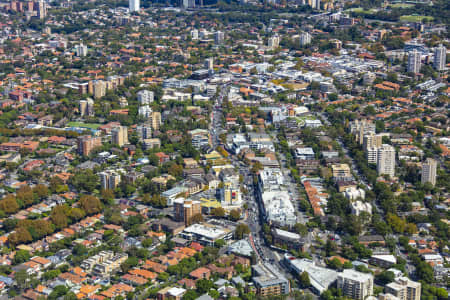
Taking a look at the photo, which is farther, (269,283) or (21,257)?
(21,257)

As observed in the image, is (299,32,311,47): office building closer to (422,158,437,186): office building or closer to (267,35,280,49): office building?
(267,35,280,49): office building

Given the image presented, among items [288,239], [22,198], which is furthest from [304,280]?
[22,198]

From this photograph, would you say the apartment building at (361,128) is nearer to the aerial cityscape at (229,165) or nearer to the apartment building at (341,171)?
the aerial cityscape at (229,165)

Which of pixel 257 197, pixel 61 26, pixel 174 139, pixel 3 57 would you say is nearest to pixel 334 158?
pixel 257 197

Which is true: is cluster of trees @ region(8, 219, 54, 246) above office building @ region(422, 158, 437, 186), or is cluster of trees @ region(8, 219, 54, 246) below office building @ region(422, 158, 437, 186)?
below

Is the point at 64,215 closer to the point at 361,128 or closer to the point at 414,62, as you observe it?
the point at 361,128

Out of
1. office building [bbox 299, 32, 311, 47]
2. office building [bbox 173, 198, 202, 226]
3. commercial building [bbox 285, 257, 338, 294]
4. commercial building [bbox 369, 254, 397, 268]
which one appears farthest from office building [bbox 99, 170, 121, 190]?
office building [bbox 299, 32, 311, 47]
